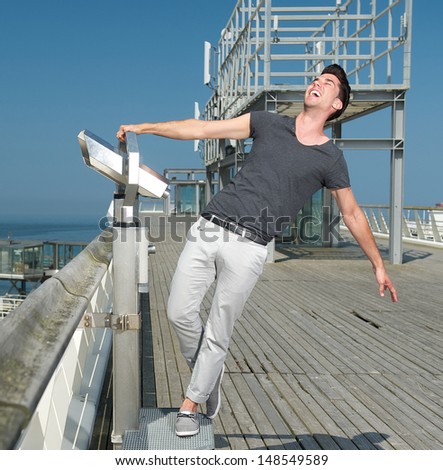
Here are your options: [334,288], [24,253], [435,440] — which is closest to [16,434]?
[435,440]

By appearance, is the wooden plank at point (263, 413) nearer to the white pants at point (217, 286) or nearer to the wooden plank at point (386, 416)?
the wooden plank at point (386, 416)

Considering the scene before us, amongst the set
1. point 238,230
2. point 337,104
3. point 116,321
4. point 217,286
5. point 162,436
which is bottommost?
point 162,436

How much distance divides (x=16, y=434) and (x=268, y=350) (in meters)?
4.87

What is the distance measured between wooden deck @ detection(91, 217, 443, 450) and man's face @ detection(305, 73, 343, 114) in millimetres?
1778

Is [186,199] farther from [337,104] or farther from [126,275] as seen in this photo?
[126,275]

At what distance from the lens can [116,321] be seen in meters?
2.57

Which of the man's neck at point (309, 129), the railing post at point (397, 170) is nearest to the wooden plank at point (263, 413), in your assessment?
the man's neck at point (309, 129)

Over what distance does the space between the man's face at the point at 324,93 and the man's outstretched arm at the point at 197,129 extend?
0.31 metres

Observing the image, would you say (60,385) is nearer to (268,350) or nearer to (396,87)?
(268,350)

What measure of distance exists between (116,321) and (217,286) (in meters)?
0.47

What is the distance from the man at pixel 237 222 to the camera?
2.76 m

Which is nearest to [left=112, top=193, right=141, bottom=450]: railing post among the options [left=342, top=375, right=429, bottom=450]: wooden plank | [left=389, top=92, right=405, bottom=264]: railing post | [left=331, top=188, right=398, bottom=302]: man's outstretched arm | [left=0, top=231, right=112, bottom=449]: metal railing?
[left=0, top=231, right=112, bottom=449]: metal railing

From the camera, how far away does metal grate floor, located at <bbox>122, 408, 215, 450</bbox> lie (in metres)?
2.58

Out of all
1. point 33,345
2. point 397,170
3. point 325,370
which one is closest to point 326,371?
point 325,370
